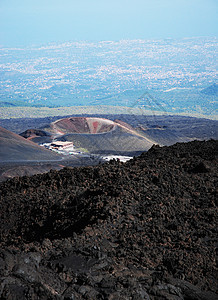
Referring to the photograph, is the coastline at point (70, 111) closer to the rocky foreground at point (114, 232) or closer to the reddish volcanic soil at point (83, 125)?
the reddish volcanic soil at point (83, 125)

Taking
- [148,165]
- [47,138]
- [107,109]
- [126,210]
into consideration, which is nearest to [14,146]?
[47,138]

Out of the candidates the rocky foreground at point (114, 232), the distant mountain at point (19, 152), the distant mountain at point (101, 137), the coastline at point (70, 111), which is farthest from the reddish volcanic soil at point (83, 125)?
the rocky foreground at point (114, 232)

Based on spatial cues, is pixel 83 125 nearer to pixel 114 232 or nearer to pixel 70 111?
pixel 70 111

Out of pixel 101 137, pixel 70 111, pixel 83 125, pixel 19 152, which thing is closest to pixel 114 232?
pixel 19 152

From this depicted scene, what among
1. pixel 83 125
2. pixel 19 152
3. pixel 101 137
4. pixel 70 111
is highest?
pixel 70 111

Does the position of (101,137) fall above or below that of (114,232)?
above

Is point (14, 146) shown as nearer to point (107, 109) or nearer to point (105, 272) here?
point (105, 272)

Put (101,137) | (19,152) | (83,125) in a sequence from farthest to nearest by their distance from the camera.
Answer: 1. (83,125)
2. (101,137)
3. (19,152)

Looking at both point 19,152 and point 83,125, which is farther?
point 83,125
